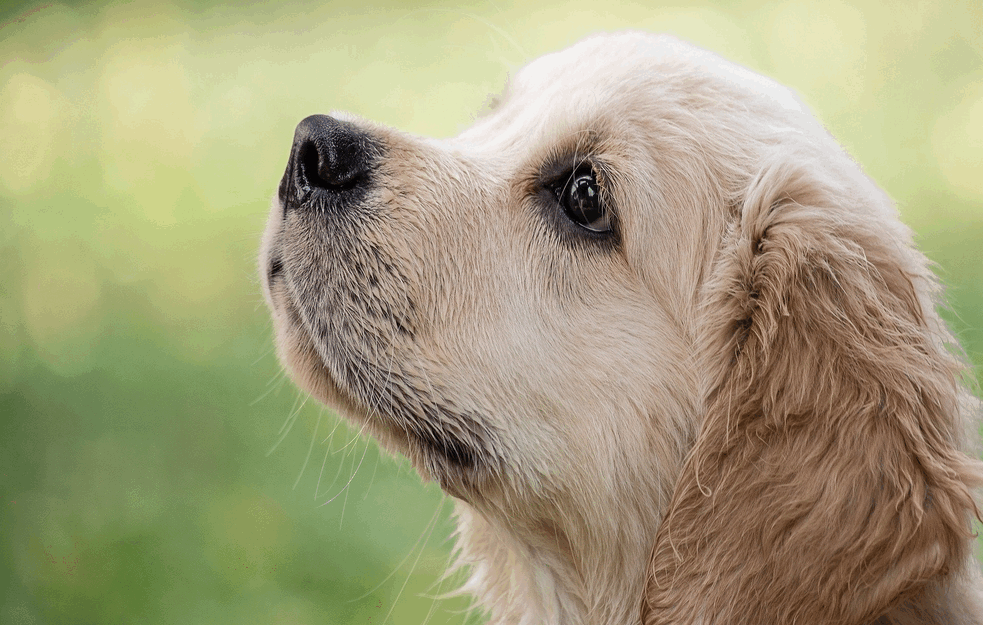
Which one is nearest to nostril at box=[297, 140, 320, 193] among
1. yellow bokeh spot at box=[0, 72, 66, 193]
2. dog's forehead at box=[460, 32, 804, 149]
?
dog's forehead at box=[460, 32, 804, 149]

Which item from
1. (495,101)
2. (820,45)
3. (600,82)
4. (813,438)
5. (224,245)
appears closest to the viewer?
(813,438)

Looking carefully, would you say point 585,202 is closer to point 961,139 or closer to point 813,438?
point 813,438

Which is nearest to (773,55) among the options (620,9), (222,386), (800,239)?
(620,9)

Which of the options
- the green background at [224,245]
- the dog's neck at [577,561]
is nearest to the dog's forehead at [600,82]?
the green background at [224,245]

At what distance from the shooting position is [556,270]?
93.4 inches

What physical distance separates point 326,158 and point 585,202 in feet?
2.28

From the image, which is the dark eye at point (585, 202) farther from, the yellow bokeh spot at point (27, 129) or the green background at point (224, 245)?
the yellow bokeh spot at point (27, 129)

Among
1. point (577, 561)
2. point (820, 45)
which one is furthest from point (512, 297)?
point (820, 45)

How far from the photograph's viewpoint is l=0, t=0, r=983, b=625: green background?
439 cm

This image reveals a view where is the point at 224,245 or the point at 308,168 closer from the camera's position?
the point at 308,168

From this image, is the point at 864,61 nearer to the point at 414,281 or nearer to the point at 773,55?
the point at 773,55

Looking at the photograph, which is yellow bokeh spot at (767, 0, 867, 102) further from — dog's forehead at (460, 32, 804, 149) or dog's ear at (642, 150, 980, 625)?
dog's ear at (642, 150, 980, 625)

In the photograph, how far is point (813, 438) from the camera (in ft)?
6.93

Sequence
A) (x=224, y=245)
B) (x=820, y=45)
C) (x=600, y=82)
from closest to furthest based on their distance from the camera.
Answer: (x=600, y=82) < (x=224, y=245) < (x=820, y=45)
